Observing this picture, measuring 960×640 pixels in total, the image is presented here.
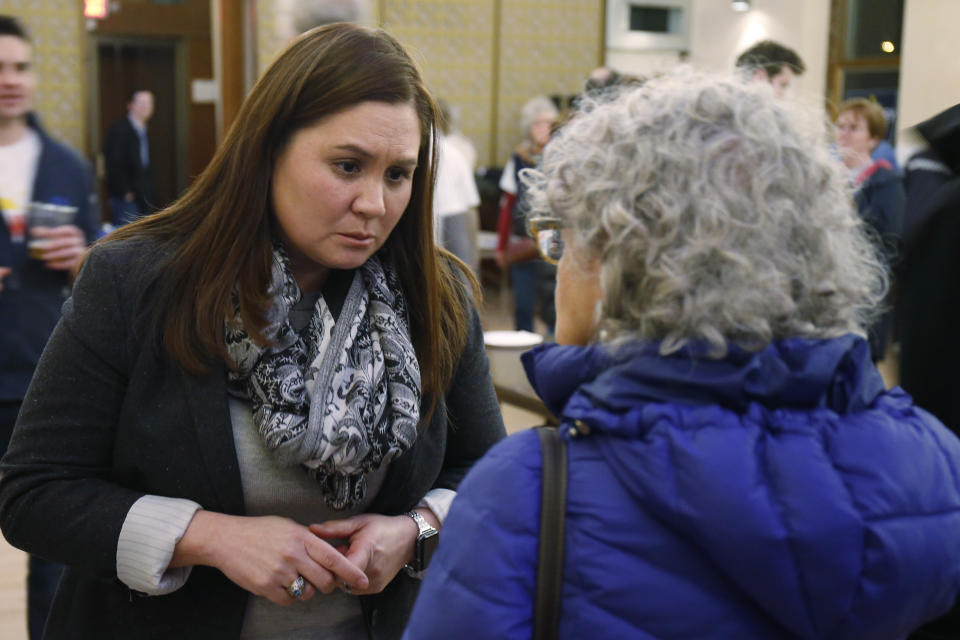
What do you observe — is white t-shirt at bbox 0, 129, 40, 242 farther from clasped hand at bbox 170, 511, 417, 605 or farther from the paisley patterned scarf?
clasped hand at bbox 170, 511, 417, 605

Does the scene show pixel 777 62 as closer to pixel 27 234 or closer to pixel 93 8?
pixel 27 234

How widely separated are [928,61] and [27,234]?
8752mm

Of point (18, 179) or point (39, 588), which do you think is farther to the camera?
point (18, 179)

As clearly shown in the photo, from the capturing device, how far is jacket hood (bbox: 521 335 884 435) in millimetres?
942

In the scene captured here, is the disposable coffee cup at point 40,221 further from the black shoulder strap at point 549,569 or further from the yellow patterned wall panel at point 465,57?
the yellow patterned wall panel at point 465,57

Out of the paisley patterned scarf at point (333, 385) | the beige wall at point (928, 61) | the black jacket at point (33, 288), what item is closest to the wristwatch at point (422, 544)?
the paisley patterned scarf at point (333, 385)

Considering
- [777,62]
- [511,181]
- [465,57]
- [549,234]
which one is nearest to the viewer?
[549,234]

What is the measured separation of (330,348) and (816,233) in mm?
718

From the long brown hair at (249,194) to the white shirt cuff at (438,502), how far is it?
1.19 ft

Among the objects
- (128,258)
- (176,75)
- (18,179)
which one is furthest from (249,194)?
(176,75)

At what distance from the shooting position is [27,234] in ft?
8.76

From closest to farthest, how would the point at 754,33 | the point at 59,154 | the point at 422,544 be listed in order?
the point at 422,544 < the point at 59,154 < the point at 754,33

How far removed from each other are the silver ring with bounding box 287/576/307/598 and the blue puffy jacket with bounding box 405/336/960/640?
39 cm

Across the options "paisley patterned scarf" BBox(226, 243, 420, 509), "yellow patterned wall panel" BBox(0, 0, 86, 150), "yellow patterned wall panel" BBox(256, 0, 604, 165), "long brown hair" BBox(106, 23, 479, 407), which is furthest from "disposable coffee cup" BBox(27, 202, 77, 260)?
"yellow patterned wall panel" BBox(256, 0, 604, 165)
